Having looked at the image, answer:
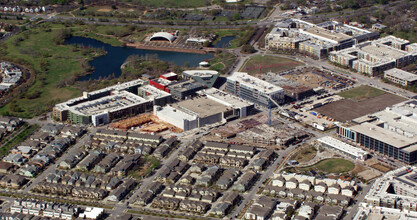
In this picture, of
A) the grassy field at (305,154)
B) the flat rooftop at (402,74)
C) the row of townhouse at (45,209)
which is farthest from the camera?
the flat rooftop at (402,74)

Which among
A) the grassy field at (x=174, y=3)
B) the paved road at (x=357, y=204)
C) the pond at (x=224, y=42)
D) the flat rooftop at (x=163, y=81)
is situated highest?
the grassy field at (x=174, y=3)

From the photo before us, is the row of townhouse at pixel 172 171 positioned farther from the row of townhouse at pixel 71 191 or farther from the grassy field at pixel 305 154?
the grassy field at pixel 305 154

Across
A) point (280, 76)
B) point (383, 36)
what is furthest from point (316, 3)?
point (280, 76)

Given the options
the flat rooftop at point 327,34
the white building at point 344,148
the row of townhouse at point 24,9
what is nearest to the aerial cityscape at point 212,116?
the white building at point 344,148

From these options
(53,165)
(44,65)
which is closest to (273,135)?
(53,165)

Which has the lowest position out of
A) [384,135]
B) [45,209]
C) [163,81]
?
[45,209]

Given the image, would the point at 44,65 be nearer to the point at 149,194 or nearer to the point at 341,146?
the point at 149,194

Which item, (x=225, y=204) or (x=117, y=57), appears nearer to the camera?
(x=225, y=204)
